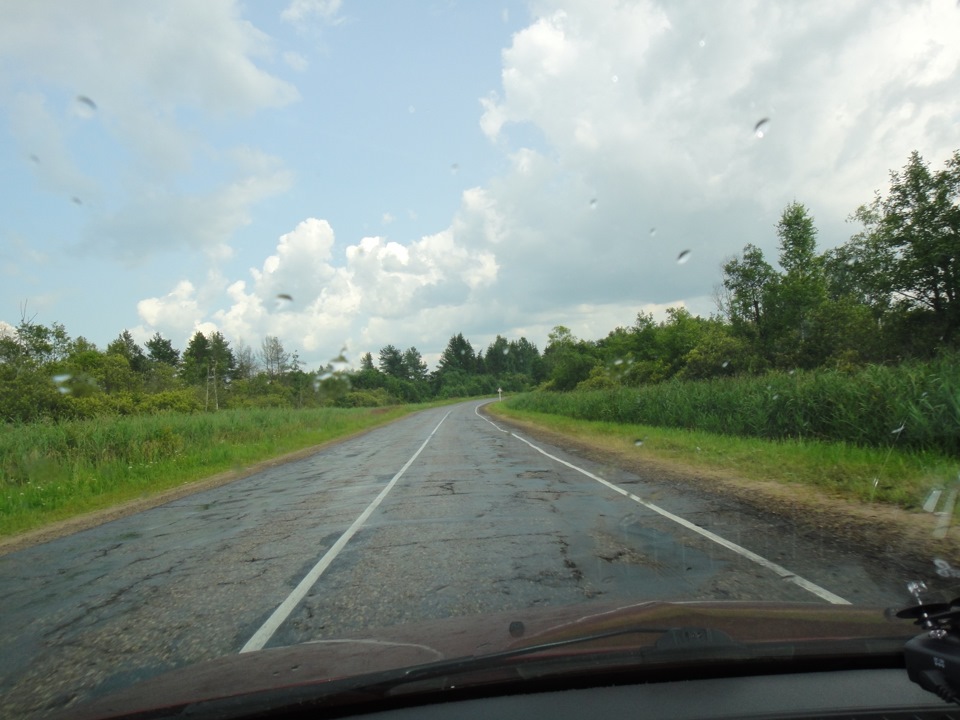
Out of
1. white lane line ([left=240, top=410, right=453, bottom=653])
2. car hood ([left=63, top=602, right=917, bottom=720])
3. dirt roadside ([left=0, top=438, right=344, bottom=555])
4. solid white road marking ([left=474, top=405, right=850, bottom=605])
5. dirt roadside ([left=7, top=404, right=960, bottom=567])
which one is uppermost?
car hood ([left=63, top=602, right=917, bottom=720])

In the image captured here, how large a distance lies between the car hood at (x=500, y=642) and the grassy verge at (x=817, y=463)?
6713 mm

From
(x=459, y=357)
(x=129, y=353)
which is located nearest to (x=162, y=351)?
(x=129, y=353)

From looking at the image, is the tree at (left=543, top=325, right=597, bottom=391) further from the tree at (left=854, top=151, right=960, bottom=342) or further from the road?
the road

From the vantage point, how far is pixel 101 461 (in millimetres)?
17891

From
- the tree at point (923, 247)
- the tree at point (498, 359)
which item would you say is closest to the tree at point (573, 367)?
the tree at point (923, 247)

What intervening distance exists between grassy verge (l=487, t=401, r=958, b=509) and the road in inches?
76.5

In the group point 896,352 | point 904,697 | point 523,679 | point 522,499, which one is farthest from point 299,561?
point 896,352

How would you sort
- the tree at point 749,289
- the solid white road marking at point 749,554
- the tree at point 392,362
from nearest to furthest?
the solid white road marking at point 749,554, the tree at point 749,289, the tree at point 392,362

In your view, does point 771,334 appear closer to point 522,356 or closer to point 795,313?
point 795,313

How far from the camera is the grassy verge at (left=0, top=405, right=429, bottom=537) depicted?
13414 millimetres

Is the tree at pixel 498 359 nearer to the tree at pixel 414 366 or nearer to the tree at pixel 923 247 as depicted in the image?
the tree at pixel 414 366

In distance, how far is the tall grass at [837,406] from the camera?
38.1 ft

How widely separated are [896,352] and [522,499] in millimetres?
24515

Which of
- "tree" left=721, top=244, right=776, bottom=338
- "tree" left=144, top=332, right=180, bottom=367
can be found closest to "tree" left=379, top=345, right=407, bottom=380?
"tree" left=144, top=332, right=180, bottom=367
